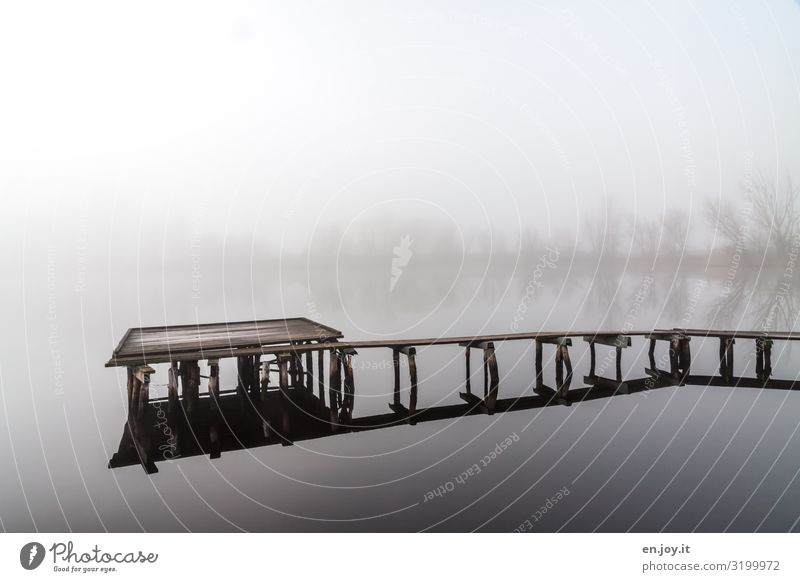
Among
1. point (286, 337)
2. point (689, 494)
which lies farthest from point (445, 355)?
point (689, 494)

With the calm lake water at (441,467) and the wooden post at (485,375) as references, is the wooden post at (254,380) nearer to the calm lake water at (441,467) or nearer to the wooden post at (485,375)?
the calm lake water at (441,467)

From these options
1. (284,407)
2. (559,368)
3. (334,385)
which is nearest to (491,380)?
(559,368)

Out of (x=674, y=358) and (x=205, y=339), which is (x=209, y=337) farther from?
(x=674, y=358)

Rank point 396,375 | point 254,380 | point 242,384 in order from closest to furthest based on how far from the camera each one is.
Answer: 1. point 242,384
2. point 396,375
3. point 254,380

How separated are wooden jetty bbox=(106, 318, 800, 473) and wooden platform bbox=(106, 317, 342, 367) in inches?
0.4

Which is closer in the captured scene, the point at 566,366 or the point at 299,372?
the point at 299,372

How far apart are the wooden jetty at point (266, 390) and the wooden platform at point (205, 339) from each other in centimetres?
1

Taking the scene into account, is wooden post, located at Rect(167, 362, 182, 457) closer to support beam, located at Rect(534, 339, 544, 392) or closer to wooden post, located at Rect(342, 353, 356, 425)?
wooden post, located at Rect(342, 353, 356, 425)

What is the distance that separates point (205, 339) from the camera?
18.3 feet

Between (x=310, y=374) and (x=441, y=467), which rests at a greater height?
(x=310, y=374)

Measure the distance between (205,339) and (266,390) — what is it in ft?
3.12

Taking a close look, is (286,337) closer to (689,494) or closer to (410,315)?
(689,494)

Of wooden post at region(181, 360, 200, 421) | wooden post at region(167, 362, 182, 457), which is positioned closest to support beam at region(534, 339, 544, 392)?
wooden post at region(181, 360, 200, 421)

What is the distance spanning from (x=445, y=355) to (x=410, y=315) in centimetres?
629
